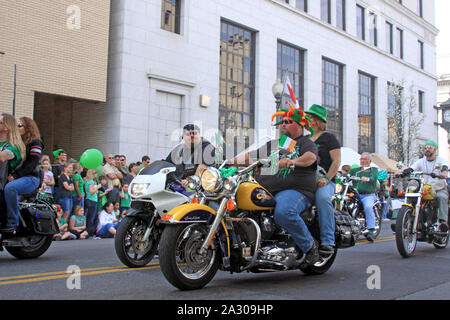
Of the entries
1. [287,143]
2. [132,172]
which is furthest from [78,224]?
[287,143]

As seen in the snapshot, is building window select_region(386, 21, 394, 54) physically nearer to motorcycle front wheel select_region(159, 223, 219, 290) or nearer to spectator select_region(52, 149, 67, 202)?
spectator select_region(52, 149, 67, 202)

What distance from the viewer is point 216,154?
7012 millimetres

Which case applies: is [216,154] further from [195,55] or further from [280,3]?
[280,3]

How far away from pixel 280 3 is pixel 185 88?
26.8 feet

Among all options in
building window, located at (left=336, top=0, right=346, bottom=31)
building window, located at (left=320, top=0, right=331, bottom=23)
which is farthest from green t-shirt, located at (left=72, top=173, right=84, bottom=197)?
building window, located at (left=336, top=0, right=346, bottom=31)

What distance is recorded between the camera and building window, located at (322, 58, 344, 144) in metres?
28.8

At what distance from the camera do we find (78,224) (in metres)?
11.7

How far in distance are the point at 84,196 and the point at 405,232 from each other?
7.56m

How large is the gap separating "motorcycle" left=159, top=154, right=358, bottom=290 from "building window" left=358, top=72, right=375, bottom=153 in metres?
27.3

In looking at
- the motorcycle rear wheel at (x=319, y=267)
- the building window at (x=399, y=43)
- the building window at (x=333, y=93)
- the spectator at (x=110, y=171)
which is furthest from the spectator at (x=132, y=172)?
the building window at (x=399, y=43)

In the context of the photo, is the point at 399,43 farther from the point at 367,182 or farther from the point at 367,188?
the point at 367,188
